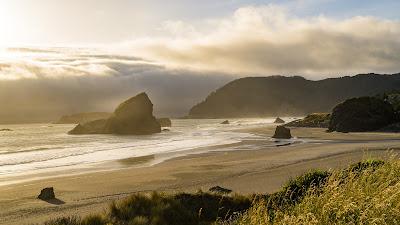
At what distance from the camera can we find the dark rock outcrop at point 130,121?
109 m

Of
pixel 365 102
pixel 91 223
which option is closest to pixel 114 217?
pixel 91 223

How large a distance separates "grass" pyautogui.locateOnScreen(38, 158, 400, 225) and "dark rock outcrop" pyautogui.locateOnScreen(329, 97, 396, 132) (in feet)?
179

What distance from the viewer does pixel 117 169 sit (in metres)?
30.4

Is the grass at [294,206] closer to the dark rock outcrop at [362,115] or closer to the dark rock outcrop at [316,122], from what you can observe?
the dark rock outcrop at [362,115]

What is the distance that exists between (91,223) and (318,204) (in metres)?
5.59

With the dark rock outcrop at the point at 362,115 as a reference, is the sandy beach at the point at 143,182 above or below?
below

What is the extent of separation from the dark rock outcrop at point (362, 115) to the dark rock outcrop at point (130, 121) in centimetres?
5232

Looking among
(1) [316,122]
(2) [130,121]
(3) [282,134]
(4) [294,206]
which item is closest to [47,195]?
(4) [294,206]

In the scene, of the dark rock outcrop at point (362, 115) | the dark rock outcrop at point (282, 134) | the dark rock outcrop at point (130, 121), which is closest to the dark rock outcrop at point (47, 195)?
the dark rock outcrop at point (282, 134)

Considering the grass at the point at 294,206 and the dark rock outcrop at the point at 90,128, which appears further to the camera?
the dark rock outcrop at the point at 90,128

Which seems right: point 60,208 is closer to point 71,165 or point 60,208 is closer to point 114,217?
point 114,217

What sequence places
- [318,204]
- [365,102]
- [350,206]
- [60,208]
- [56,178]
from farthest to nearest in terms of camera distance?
[365,102] < [56,178] < [60,208] < [318,204] < [350,206]

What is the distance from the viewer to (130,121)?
363ft

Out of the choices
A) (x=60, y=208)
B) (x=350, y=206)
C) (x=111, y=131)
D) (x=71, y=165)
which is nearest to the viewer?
(x=350, y=206)
